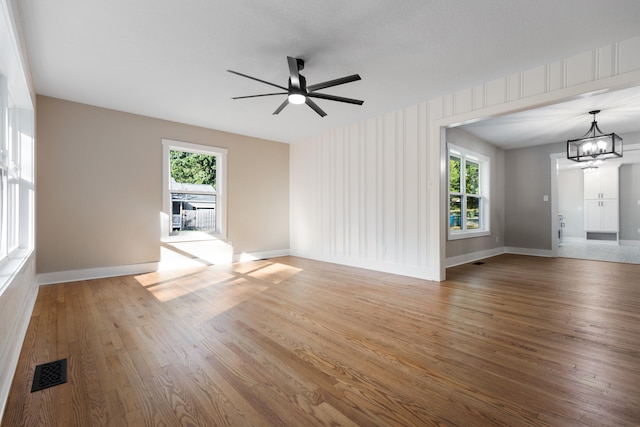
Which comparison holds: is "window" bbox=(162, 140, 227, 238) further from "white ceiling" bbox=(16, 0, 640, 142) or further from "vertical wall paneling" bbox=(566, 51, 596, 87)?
"vertical wall paneling" bbox=(566, 51, 596, 87)

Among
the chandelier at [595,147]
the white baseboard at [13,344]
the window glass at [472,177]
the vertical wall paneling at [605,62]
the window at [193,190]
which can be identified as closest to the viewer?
the white baseboard at [13,344]

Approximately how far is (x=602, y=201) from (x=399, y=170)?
8329mm

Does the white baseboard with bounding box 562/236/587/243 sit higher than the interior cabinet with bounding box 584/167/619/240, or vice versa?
the interior cabinet with bounding box 584/167/619/240

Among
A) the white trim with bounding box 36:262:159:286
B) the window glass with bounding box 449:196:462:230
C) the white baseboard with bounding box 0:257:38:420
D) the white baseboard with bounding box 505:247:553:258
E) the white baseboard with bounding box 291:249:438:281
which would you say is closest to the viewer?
the white baseboard with bounding box 0:257:38:420

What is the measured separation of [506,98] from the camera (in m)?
3.48

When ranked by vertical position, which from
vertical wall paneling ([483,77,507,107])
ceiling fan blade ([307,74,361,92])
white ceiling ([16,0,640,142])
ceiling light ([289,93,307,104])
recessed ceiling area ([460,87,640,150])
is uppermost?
white ceiling ([16,0,640,142])

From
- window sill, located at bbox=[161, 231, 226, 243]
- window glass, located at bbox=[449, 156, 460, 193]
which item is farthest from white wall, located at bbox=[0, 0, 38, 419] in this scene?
window glass, located at bbox=[449, 156, 460, 193]

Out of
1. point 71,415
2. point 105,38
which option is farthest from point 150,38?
point 71,415

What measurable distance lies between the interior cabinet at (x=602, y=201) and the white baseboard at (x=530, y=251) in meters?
3.78

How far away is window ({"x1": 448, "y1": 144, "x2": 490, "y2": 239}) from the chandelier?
159 cm

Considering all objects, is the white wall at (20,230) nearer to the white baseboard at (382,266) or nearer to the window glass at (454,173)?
the white baseboard at (382,266)

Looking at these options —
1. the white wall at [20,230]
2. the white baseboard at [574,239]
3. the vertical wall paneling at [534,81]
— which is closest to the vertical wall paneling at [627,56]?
the vertical wall paneling at [534,81]

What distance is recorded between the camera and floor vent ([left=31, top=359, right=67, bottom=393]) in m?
1.70

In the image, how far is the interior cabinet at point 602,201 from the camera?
8.63m
